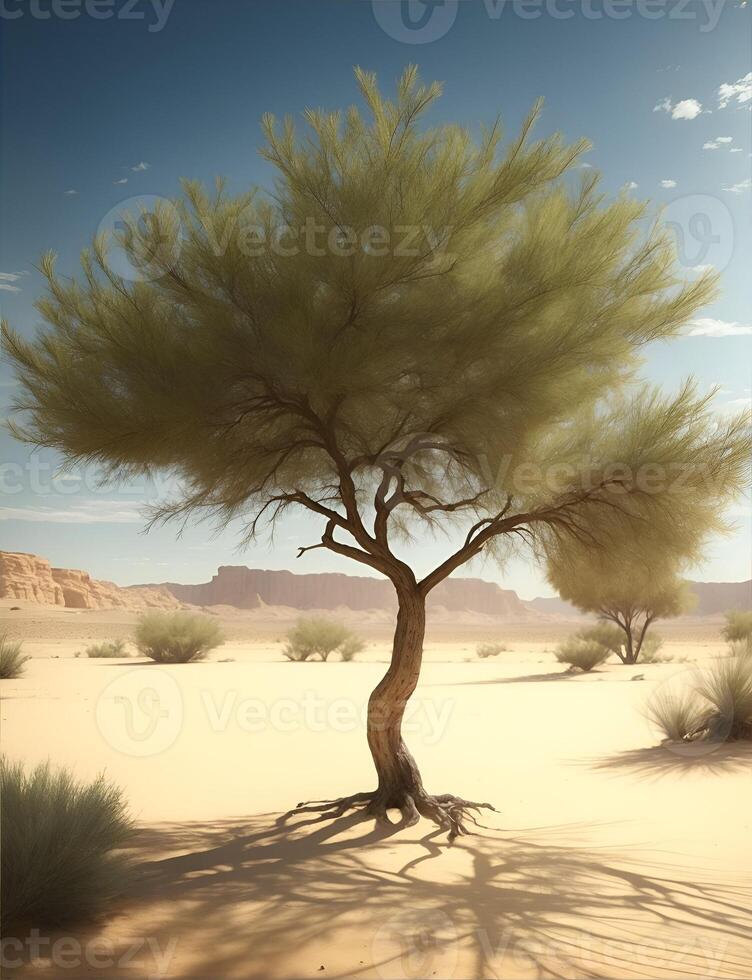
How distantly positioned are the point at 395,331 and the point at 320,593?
16110 cm

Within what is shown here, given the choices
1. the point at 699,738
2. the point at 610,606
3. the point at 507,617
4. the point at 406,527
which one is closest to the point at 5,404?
the point at 406,527

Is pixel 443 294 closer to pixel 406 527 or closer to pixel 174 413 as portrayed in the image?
pixel 174 413

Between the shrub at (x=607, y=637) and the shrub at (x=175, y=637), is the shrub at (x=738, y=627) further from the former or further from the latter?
the shrub at (x=175, y=637)

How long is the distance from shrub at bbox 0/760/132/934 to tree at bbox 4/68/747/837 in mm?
3661

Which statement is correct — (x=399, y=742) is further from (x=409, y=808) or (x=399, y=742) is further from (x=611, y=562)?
(x=611, y=562)

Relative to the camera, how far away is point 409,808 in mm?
9164

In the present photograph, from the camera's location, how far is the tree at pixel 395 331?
8008 millimetres

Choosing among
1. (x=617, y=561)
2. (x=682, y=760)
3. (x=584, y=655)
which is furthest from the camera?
(x=584, y=655)

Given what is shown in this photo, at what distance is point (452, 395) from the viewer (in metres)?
8.85

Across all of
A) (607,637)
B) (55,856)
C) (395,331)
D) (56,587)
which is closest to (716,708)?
(395,331)

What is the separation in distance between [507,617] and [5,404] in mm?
161843

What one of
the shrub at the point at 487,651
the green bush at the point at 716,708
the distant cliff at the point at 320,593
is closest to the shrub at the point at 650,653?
the shrub at the point at 487,651

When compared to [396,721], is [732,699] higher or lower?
lower

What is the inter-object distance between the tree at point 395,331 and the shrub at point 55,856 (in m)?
3.66
